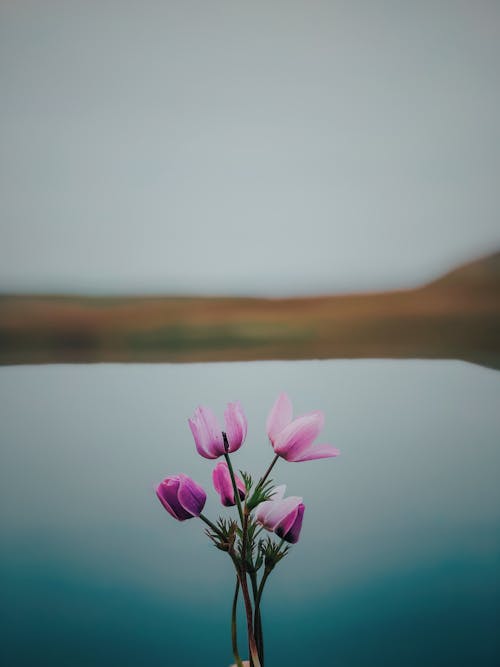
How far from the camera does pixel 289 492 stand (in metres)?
0.98

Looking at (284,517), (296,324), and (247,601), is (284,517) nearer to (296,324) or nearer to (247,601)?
(247,601)

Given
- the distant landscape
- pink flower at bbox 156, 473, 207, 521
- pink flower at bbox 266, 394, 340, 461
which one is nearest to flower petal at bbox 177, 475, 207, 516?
pink flower at bbox 156, 473, 207, 521

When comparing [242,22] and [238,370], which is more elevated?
[242,22]

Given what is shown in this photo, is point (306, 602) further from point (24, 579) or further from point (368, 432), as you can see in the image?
point (24, 579)

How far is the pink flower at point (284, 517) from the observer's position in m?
0.79

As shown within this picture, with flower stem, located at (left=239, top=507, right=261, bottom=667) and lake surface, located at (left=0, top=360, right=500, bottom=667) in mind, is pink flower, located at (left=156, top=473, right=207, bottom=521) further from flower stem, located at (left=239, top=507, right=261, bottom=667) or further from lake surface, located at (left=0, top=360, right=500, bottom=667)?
lake surface, located at (left=0, top=360, right=500, bottom=667)

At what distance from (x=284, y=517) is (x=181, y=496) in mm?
143

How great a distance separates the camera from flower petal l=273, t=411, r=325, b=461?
0.79 m

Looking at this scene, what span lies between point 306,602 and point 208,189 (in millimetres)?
731

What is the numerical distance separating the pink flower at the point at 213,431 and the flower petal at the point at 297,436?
57 millimetres

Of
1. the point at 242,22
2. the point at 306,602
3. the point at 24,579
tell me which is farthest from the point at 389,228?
the point at 24,579

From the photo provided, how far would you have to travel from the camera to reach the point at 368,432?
1.00 meters

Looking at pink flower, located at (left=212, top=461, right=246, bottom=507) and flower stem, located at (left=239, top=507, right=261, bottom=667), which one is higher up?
pink flower, located at (left=212, top=461, right=246, bottom=507)

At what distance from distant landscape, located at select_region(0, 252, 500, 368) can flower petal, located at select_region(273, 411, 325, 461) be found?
0.22 metres
